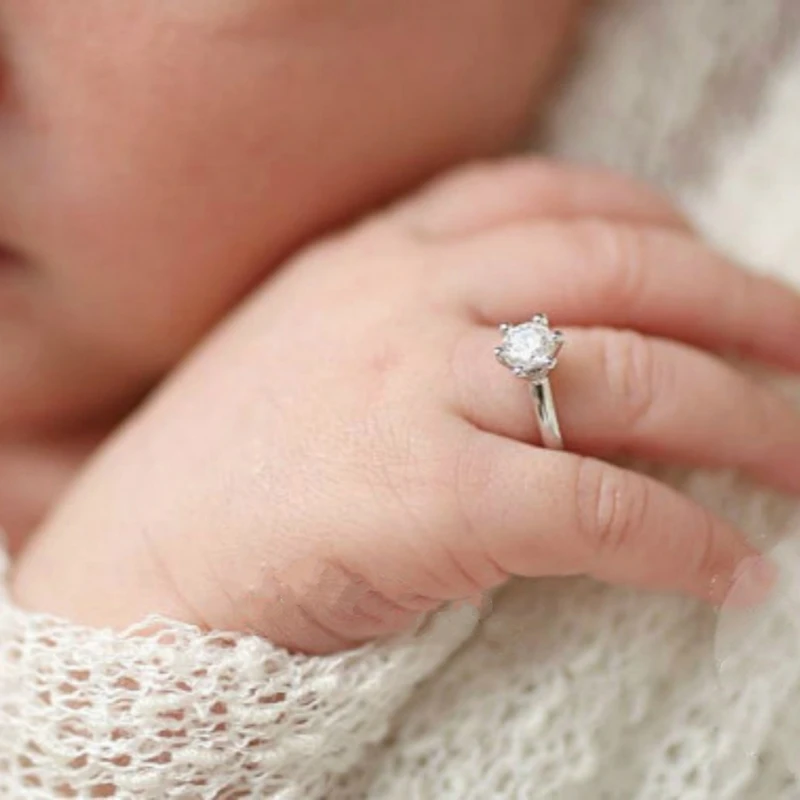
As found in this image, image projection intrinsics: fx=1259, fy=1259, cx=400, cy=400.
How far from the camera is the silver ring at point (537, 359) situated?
1.65 feet

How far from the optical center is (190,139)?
581mm

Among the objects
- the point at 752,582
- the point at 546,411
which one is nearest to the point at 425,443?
the point at 546,411

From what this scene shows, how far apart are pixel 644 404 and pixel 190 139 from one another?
0.78ft

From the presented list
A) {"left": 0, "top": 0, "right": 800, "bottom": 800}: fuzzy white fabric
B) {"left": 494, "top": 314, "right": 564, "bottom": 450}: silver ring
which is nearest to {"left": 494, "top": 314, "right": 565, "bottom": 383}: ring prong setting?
{"left": 494, "top": 314, "right": 564, "bottom": 450}: silver ring

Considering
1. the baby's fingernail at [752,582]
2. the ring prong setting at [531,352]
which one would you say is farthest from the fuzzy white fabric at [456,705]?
the ring prong setting at [531,352]

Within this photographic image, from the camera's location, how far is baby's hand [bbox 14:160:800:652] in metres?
0.50

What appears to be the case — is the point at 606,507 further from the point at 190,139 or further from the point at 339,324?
the point at 190,139

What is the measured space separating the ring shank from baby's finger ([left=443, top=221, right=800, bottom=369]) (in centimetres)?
6

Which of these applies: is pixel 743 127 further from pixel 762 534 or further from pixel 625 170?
pixel 762 534

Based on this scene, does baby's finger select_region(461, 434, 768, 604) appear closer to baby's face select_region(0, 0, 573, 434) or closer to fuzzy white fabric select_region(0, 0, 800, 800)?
fuzzy white fabric select_region(0, 0, 800, 800)

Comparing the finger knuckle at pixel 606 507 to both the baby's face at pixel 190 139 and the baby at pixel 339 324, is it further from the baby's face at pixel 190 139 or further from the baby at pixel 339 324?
the baby's face at pixel 190 139

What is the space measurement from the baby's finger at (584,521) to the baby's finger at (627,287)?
0.09 metres

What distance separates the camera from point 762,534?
1.88 ft

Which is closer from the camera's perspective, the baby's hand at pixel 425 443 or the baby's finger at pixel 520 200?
the baby's hand at pixel 425 443
